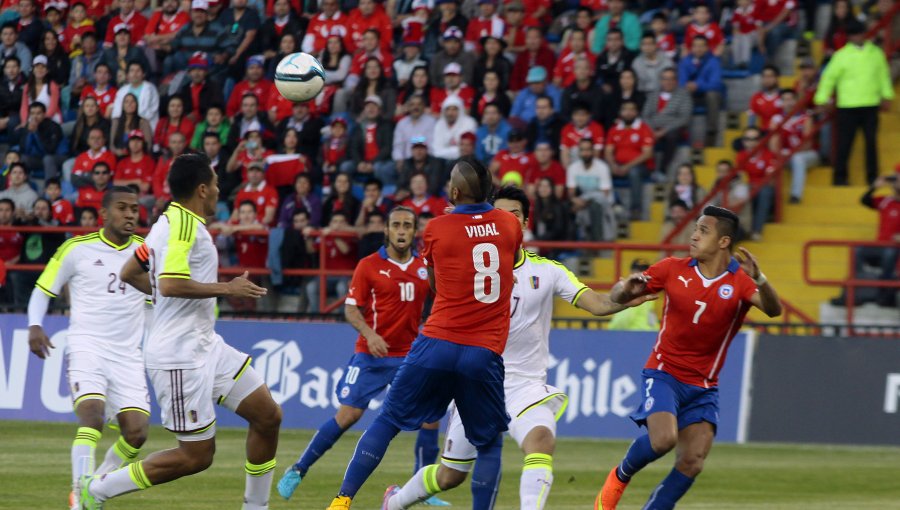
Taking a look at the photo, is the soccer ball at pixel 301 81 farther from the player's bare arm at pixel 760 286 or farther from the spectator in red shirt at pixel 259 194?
the spectator in red shirt at pixel 259 194

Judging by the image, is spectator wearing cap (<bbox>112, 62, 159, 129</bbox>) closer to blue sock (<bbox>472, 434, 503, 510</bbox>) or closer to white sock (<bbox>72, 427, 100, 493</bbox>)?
white sock (<bbox>72, 427, 100, 493</bbox>)

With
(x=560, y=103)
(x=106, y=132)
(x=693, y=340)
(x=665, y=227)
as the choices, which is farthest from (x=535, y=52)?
(x=693, y=340)

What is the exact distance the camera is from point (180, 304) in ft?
30.6

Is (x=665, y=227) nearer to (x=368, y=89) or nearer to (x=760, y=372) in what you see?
(x=760, y=372)

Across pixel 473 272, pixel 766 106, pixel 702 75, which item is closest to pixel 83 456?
pixel 473 272

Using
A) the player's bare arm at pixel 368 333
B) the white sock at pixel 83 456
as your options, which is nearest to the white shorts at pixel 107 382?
the white sock at pixel 83 456

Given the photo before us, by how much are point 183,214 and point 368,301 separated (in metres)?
4.43

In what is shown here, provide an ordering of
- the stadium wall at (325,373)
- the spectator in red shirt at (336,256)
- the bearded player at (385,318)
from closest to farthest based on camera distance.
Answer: the bearded player at (385,318) → the stadium wall at (325,373) → the spectator in red shirt at (336,256)

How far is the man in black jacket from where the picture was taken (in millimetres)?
24297

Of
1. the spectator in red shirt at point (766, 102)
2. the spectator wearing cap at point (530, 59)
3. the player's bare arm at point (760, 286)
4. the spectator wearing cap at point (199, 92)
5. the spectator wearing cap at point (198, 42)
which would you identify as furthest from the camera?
the spectator wearing cap at point (198, 42)

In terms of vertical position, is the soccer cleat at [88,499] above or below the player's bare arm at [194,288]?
below

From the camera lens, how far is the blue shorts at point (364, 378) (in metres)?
13.1

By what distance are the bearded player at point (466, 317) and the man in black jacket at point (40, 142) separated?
16061 mm

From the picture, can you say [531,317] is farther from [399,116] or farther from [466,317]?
[399,116]
